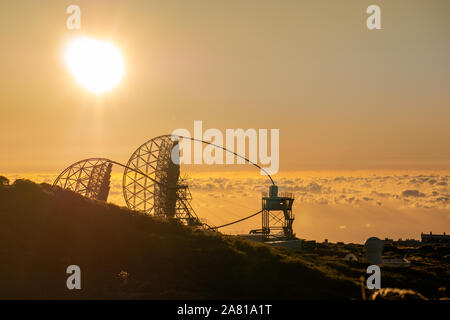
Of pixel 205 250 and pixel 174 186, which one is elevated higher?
pixel 174 186

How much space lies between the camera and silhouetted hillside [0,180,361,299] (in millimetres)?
32125

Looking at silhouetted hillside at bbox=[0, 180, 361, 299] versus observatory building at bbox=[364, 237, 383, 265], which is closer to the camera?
silhouetted hillside at bbox=[0, 180, 361, 299]

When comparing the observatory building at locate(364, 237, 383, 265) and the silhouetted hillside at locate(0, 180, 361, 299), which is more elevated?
the silhouetted hillside at locate(0, 180, 361, 299)

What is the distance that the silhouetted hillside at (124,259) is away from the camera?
3212 cm

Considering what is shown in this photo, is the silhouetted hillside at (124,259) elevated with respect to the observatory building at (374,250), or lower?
elevated

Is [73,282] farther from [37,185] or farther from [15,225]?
[37,185]

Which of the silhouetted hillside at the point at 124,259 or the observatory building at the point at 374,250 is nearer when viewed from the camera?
the silhouetted hillside at the point at 124,259

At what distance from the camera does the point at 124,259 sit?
37250 millimetres

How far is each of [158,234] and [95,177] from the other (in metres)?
23.6

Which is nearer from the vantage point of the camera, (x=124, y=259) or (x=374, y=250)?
(x=124, y=259)

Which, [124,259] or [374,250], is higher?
[124,259]
